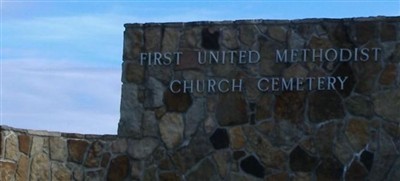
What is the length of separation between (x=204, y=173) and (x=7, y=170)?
104 inches

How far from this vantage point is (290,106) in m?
16.2

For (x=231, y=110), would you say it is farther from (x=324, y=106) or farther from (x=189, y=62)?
(x=324, y=106)

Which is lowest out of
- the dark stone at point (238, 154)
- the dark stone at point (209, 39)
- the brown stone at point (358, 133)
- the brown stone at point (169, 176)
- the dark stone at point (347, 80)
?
the brown stone at point (169, 176)

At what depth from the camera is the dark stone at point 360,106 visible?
52.1 feet

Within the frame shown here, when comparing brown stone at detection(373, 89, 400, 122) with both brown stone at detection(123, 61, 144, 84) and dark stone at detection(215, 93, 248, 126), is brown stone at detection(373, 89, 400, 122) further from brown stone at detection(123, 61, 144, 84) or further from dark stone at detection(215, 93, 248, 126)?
brown stone at detection(123, 61, 144, 84)

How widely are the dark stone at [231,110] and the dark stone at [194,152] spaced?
0.35m

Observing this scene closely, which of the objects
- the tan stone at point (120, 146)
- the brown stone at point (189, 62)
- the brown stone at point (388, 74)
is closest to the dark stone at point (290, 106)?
the brown stone at point (388, 74)

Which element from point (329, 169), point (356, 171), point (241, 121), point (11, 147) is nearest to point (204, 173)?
point (241, 121)

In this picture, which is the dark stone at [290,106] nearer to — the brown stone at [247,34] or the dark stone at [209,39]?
the brown stone at [247,34]

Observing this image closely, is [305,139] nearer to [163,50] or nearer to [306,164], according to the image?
[306,164]

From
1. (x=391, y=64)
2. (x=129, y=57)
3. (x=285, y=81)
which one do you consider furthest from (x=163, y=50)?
(x=391, y=64)

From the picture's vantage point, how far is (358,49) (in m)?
16.0

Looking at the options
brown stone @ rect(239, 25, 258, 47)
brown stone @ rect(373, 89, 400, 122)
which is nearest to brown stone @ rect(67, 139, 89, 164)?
brown stone @ rect(239, 25, 258, 47)

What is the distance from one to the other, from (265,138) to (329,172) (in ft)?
3.09
